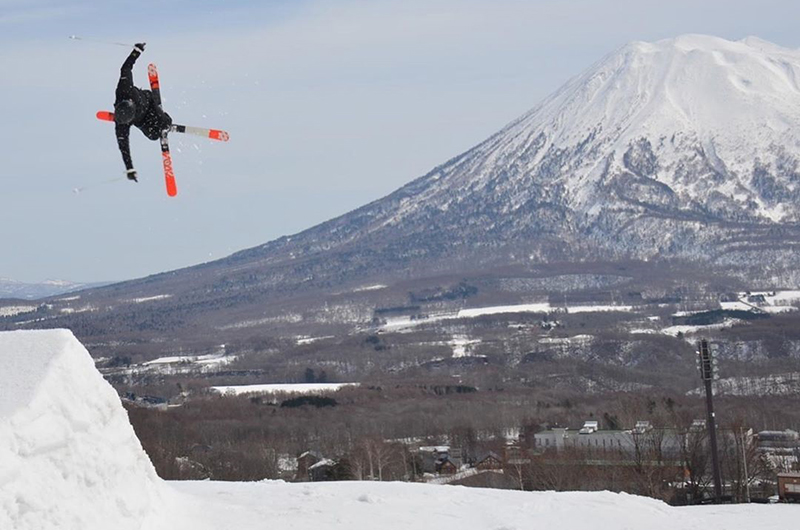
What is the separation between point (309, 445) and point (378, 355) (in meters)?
68.8

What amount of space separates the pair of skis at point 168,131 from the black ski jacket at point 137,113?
86mm

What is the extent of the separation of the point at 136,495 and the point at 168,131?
13.8ft

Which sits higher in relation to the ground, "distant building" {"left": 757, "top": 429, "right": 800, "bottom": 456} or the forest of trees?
the forest of trees

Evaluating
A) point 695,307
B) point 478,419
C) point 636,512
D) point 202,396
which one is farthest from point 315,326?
point 636,512

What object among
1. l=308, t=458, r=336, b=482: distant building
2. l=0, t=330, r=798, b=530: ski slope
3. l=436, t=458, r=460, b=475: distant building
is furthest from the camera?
l=436, t=458, r=460, b=475: distant building

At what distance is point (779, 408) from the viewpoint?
8562 centimetres

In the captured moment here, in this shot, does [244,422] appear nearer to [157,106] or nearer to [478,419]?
[478,419]

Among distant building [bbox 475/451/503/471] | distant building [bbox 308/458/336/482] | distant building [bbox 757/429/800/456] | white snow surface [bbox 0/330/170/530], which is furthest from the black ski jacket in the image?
distant building [bbox 757/429/800/456]

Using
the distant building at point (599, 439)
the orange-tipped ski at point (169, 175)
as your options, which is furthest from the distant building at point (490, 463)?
the orange-tipped ski at point (169, 175)

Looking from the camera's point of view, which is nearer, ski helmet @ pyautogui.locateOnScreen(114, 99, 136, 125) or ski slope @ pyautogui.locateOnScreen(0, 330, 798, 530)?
ski slope @ pyautogui.locateOnScreen(0, 330, 798, 530)

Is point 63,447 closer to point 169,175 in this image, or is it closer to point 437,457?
point 169,175

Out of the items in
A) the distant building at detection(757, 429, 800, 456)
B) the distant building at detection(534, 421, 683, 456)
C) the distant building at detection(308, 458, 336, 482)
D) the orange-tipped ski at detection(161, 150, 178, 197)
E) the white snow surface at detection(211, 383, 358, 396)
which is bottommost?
the distant building at detection(757, 429, 800, 456)

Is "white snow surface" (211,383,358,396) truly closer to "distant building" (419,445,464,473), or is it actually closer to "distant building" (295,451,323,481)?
"distant building" (419,445,464,473)

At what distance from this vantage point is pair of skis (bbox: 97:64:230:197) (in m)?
13.8
